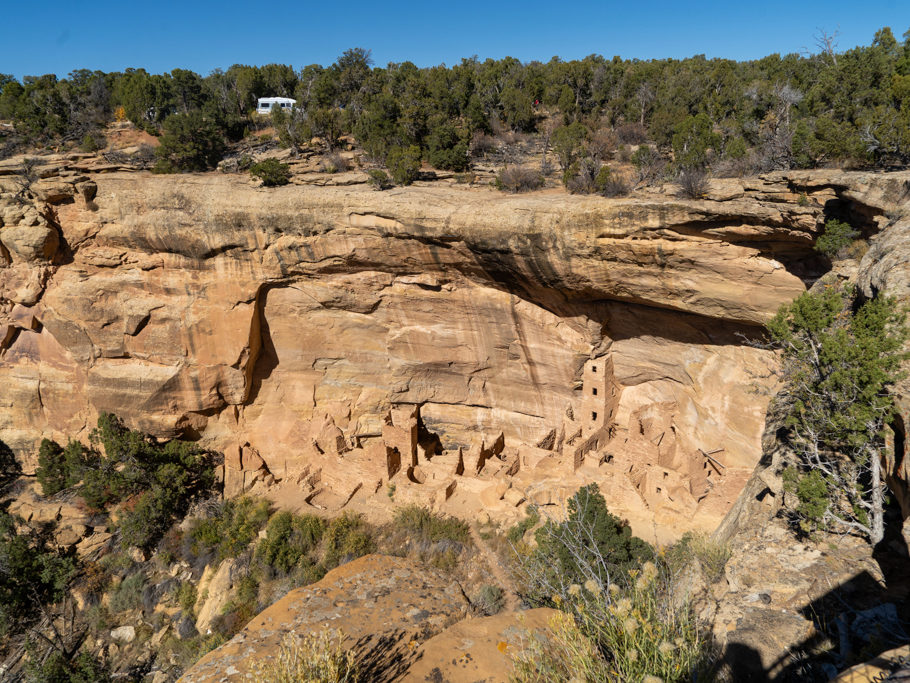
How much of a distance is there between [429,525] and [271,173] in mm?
10700

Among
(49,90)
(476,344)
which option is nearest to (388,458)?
(476,344)

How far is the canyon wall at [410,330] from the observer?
10.9 metres

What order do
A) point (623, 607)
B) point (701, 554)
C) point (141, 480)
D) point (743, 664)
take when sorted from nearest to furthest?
1. point (623, 607)
2. point (743, 664)
3. point (701, 554)
4. point (141, 480)

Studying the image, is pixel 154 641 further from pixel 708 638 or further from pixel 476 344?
pixel 708 638

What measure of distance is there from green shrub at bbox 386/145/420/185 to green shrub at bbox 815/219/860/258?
9696 millimetres

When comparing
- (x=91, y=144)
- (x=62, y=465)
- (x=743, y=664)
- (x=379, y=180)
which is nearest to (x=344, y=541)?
(x=379, y=180)

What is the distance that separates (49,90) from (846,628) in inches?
1283

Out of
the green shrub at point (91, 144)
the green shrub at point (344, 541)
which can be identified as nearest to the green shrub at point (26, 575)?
the green shrub at point (344, 541)

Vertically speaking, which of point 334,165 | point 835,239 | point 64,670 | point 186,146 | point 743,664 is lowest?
point 64,670

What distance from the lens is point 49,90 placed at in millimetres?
23312

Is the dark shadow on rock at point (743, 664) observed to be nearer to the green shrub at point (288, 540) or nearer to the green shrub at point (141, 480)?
the green shrub at point (288, 540)

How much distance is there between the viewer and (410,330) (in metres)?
14.6

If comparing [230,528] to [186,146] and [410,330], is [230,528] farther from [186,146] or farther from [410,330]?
[186,146]

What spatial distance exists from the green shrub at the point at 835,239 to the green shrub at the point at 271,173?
514 inches
